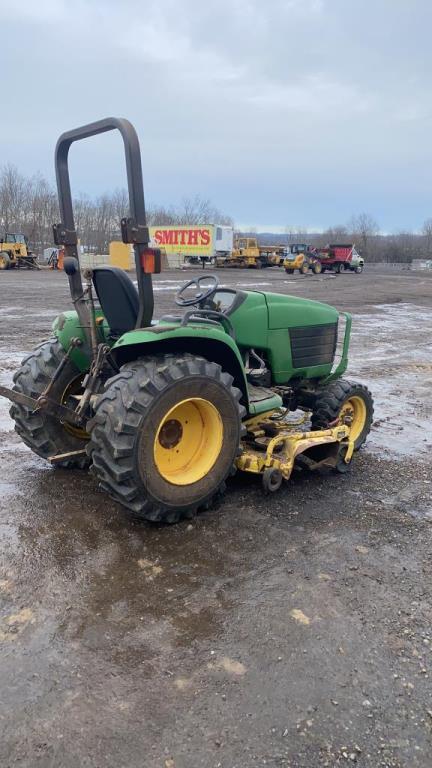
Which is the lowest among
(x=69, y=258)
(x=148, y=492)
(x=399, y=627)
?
(x=399, y=627)

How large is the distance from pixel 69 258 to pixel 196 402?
1289 mm

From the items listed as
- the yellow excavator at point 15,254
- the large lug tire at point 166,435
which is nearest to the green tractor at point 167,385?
the large lug tire at point 166,435

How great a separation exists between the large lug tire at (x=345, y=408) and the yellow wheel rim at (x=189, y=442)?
1450 millimetres

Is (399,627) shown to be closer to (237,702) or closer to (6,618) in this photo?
(237,702)

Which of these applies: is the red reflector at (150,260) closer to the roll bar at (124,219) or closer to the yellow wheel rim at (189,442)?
the roll bar at (124,219)

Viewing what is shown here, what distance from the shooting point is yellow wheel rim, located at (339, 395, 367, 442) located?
4941 millimetres

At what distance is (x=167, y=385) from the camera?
325 cm

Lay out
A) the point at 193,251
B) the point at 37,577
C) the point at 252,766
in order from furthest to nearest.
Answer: the point at 193,251
the point at 37,577
the point at 252,766

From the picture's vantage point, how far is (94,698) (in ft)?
7.20

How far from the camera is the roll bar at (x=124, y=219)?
10.5 feet

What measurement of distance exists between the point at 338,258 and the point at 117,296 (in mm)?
40998

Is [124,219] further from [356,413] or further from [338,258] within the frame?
[338,258]

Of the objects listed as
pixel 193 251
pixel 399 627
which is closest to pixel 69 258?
pixel 399 627

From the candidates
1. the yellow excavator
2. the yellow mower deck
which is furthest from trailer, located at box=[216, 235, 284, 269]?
the yellow mower deck
